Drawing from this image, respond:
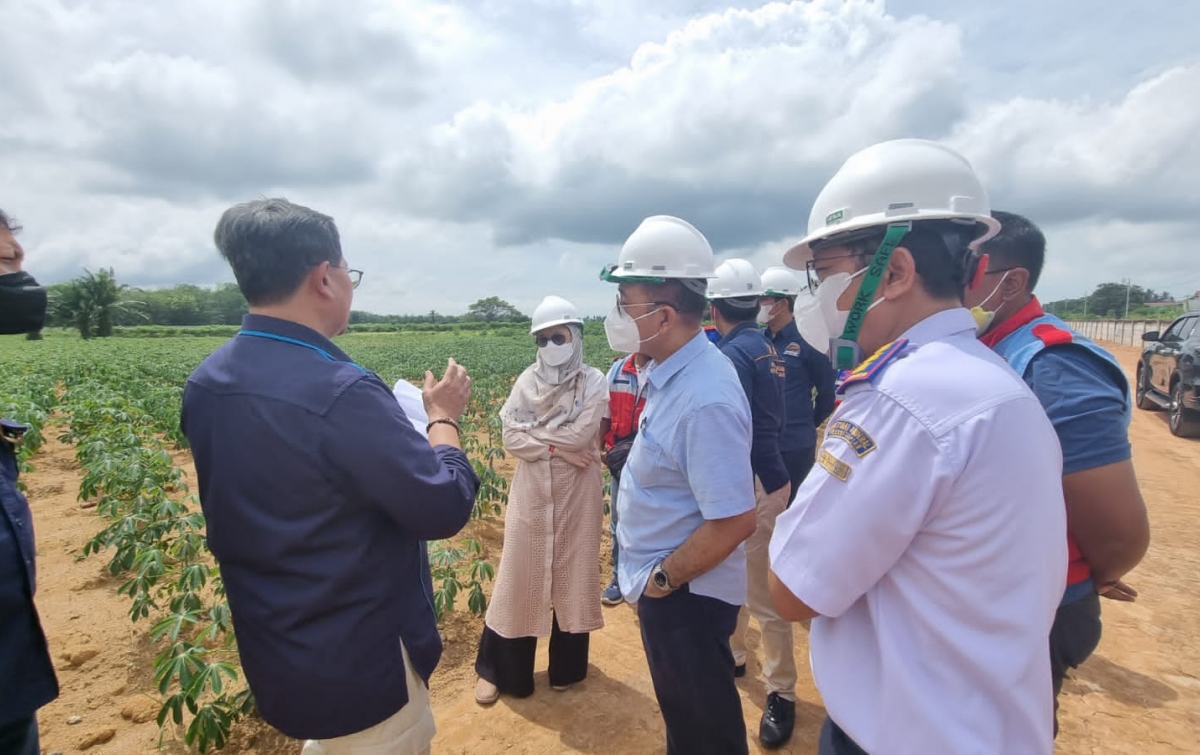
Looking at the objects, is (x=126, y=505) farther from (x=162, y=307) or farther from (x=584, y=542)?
(x=162, y=307)

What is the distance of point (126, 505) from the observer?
5.77m

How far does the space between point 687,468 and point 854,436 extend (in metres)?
0.90

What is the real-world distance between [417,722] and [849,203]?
184 centimetres

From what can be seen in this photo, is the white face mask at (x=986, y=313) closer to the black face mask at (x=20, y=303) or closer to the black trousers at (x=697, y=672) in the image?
the black trousers at (x=697, y=672)

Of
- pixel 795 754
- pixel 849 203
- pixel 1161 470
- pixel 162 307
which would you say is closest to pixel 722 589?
pixel 849 203

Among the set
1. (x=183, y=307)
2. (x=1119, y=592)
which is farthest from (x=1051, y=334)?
(x=183, y=307)

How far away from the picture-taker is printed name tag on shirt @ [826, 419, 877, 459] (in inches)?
41.4

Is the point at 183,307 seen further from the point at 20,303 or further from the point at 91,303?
the point at 20,303

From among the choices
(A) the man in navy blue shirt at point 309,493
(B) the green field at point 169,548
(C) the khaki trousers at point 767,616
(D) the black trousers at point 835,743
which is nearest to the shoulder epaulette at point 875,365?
(D) the black trousers at point 835,743

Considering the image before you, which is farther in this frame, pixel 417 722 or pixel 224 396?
pixel 417 722

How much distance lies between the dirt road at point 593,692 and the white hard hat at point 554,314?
2164 mm

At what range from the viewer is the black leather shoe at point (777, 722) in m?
2.96

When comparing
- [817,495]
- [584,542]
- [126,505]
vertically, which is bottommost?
[126,505]

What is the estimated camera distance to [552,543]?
336 cm
